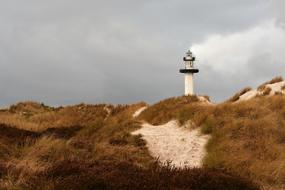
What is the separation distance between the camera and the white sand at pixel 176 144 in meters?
16.9

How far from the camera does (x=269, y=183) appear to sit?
44.1 ft

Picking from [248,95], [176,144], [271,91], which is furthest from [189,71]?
[176,144]

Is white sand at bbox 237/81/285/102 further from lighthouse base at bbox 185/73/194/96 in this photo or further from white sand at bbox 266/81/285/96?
lighthouse base at bbox 185/73/194/96

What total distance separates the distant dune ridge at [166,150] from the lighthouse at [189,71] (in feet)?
23.7

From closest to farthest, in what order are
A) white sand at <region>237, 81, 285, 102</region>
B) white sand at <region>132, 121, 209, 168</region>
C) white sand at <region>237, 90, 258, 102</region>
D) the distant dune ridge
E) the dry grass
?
the distant dune ridge
the dry grass
white sand at <region>132, 121, 209, 168</region>
white sand at <region>237, 81, 285, 102</region>
white sand at <region>237, 90, 258, 102</region>

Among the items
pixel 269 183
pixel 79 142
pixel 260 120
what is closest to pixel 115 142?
pixel 79 142

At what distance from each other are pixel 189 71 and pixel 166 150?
16.9 metres

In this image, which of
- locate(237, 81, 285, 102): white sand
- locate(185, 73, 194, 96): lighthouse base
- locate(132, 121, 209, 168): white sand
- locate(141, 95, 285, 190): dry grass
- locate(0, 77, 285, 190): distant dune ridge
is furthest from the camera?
locate(185, 73, 194, 96): lighthouse base

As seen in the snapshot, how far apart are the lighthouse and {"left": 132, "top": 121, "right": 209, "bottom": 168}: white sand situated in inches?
517

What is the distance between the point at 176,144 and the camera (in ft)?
60.7

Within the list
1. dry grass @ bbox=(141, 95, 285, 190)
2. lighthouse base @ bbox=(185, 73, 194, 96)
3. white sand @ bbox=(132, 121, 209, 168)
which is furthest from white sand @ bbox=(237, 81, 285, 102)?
lighthouse base @ bbox=(185, 73, 194, 96)

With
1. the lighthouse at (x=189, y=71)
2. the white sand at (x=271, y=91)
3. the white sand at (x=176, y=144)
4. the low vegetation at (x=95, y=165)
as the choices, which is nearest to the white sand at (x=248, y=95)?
the white sand at (x=271, y=91)

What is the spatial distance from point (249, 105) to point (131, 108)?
29.5 feet

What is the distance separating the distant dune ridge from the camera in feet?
32.7
